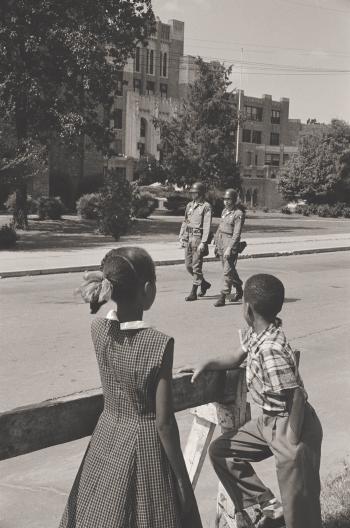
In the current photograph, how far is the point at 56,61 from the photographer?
1030 inches

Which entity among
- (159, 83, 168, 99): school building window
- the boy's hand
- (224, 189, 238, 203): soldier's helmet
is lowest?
the boy's hand

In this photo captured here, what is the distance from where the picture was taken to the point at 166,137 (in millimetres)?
37000

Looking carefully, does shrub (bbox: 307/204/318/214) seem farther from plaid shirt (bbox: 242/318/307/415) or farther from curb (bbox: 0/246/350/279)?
plaid shirt (bbox: 242/318/307/415)

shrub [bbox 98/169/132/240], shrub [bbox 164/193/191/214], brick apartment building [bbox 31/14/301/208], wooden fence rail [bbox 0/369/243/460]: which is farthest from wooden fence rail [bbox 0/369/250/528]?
brick apartment building [bbox 31/14/301/208]

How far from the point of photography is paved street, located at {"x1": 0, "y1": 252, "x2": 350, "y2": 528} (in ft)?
14.7

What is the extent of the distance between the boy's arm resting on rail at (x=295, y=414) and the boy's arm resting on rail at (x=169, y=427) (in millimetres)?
646

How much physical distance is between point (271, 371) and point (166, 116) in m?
66.1

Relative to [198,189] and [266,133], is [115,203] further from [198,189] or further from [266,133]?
[266,133]

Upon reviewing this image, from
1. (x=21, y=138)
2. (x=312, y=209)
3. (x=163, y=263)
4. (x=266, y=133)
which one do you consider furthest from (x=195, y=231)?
(x=266, y=133)

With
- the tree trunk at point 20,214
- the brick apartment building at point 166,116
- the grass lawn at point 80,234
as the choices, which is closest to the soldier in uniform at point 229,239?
the grass lawn at point 80,234

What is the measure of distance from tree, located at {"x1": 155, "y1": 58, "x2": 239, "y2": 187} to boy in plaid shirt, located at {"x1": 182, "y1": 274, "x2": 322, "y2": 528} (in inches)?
1276

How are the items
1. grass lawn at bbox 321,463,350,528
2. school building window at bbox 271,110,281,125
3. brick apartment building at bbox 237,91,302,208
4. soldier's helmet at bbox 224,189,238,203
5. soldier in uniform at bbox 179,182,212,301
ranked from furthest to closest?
1. school building window at bbox 271,110,281,125
2. brick apartment building at bbox 237,91,302,208
3. soldier in uniform at bbox 179,182,212,301
4. soldier's helmet at bbox 224,189,238,203
5. grass lawn at bbox 321,463,350,528

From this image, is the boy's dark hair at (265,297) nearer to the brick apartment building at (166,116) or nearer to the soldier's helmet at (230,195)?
the soldier's helmet at (230,195)

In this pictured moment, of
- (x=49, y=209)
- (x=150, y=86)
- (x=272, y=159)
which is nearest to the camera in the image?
(x=49, y=209)
